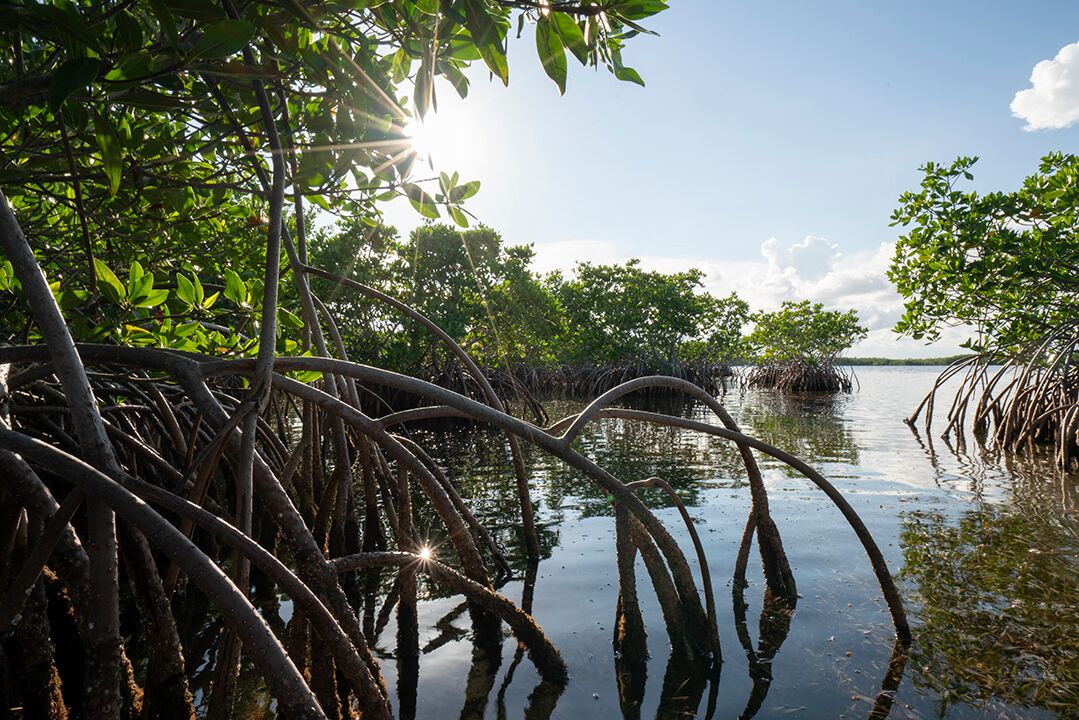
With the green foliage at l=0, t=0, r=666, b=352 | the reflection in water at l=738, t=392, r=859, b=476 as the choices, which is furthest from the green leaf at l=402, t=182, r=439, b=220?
the reflection in water at l=738, t=392, r=859, b=476

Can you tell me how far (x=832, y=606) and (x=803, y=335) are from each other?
28124mm

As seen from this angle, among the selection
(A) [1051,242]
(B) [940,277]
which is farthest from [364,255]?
(A) [1051,242]

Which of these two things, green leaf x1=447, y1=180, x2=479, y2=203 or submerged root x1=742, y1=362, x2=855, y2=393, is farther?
submerged root x1=742, y1=362, x2=855, y2=393

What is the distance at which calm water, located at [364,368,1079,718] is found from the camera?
2.19 meters

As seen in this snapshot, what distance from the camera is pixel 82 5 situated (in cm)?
195

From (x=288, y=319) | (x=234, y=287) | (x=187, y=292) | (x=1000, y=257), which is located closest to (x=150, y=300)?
(x=187, y=292)

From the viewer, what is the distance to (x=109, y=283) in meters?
1.92

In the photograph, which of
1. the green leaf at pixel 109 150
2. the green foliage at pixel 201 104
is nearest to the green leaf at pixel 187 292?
the green foliage at pixel 201 104

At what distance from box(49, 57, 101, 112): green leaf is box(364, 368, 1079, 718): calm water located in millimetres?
2094

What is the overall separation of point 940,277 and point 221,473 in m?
8.60

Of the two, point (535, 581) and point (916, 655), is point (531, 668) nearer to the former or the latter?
point (535, 581)

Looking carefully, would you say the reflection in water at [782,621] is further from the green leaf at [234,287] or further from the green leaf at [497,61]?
the green leaf at [497,61]

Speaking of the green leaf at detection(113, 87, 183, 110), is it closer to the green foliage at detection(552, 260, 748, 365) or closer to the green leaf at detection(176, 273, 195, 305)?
the green leaf at detection(176, 273, 195, 305)

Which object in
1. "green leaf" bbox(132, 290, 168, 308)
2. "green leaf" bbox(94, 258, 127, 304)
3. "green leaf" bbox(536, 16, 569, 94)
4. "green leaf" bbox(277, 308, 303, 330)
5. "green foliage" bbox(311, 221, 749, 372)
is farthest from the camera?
"green foliage" bbox(311, 221, 749, 372)
